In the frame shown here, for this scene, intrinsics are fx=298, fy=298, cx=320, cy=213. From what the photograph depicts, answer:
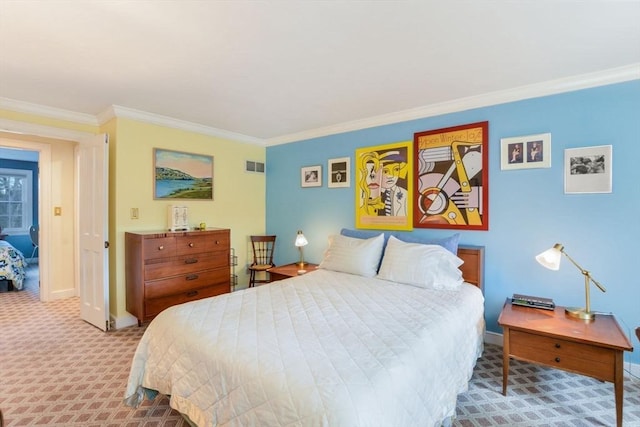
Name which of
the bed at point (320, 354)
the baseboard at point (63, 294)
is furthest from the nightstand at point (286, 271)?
the baseboard at point (63, 294)

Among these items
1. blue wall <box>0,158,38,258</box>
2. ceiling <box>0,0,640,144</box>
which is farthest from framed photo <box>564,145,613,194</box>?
blue wall <box>0,158,38,258</box>

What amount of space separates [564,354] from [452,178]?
172 centimetres

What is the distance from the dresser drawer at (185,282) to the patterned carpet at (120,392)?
1.74ft

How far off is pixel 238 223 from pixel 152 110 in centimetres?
185

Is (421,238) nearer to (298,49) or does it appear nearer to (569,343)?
(569,343)

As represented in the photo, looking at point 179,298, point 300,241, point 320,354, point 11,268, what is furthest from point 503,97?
point 11,268

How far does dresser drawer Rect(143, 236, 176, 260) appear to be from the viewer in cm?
305

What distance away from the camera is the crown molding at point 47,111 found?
2.95 metres

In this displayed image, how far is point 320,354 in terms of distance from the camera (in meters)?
1.38

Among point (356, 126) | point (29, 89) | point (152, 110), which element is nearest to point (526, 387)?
point (356, 126)

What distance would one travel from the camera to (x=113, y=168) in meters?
3.28

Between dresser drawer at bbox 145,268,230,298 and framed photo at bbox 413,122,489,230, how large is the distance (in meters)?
2.42

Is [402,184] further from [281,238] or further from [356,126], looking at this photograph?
[281,238]

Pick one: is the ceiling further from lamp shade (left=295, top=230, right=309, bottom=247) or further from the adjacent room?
lamp shade (left=295, top=230, right=309, bottom=247)
